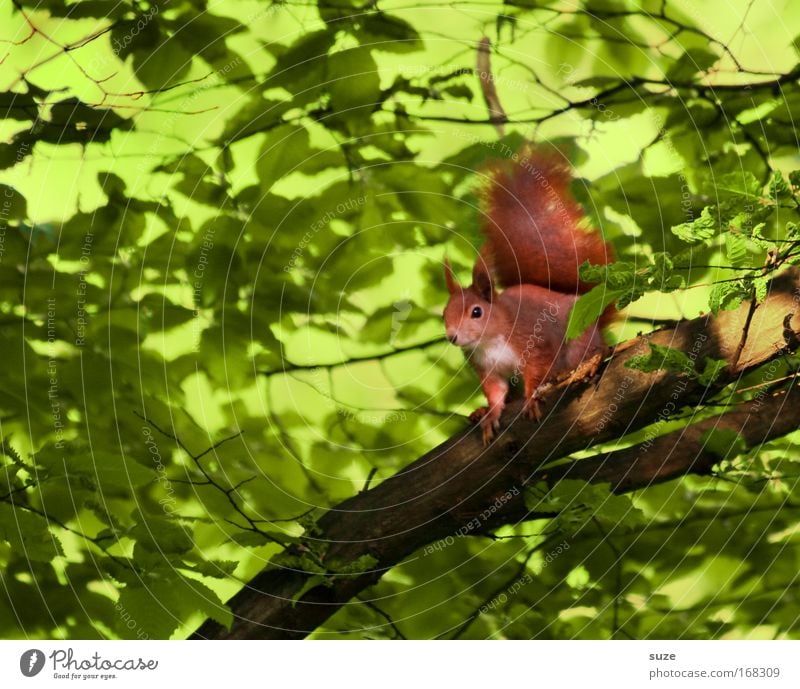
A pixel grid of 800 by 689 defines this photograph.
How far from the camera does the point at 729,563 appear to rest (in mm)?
1200

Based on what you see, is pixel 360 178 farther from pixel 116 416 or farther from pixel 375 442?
pixel 116 416

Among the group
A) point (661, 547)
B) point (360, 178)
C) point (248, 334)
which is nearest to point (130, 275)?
point (248, 334)

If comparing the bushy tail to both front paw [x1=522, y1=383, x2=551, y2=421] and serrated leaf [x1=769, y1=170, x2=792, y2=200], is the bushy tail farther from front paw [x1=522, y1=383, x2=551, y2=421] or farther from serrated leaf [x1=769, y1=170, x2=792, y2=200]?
serrated leaf [x1=769, y1=170, x2=792, y2=200]

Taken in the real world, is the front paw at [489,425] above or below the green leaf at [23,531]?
above

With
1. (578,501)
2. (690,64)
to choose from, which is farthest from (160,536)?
(690,64)

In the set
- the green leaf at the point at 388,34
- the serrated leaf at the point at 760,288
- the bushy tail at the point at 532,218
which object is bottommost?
the serrated leaf at the point at 760,288

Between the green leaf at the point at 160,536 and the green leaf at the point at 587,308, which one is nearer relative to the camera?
the green leaf at the point at 587,308

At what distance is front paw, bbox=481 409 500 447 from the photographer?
42.8 inches

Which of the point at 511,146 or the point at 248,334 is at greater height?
the point at 511,146

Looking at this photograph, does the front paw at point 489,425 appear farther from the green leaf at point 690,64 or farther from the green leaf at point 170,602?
the green leaf at point 690,64

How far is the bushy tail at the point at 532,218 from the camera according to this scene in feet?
3.77

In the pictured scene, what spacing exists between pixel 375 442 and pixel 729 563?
0.52m

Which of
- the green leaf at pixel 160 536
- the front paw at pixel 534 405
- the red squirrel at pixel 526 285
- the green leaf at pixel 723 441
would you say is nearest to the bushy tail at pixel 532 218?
the red squirrel at pixel 526 285
